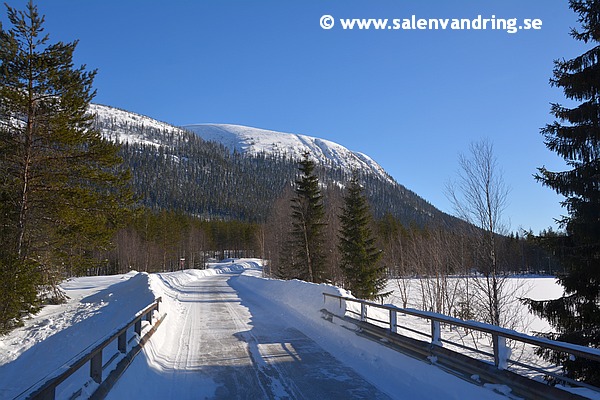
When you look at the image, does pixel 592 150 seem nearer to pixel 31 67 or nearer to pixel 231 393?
pixel 231 393

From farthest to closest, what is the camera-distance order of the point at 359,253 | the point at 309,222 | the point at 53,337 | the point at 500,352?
the point at 309,222 → the point at 359,253 → the point at 53,337 → the point at 500,352

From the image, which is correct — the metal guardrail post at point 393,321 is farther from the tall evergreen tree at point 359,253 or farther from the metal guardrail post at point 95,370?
the tall evergreen tree at point 359,253

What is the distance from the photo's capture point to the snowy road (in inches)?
255

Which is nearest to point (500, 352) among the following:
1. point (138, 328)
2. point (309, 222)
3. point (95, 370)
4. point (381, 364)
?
point (381, 364)

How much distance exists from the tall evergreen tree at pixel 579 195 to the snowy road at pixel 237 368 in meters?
5.56

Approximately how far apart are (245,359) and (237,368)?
77 cm

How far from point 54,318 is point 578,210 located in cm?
2160

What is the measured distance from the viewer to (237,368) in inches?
317

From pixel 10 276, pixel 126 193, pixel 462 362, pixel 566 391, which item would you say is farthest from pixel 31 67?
pixel 566 391

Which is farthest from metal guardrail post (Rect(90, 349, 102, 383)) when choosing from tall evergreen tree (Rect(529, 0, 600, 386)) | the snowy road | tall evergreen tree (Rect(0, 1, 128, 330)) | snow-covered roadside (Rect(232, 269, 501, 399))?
tall evergreen tree (Rect(0, 1, 128, 330))

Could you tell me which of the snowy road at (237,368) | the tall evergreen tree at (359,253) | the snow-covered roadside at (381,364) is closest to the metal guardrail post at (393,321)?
the snow-covered roadside at (381,364)

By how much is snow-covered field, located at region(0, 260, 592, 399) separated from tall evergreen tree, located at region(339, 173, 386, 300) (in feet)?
34.6

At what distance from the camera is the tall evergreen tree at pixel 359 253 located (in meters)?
28.1

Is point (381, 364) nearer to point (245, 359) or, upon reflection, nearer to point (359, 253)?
point (245, 359)
